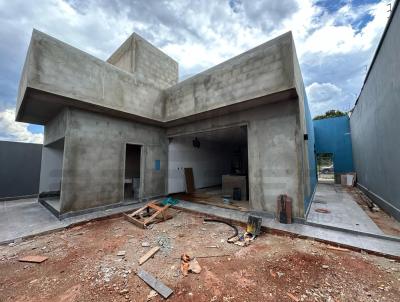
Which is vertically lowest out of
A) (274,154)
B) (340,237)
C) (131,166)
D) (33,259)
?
(33,259)

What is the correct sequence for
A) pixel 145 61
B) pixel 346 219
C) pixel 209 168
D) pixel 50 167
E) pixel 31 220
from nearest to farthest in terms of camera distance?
pixel 346 219 < pixel 31 220 < pixel 145 61 < pixel 50 167 < pixel 209 168

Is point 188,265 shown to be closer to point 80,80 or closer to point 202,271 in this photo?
point 202,271

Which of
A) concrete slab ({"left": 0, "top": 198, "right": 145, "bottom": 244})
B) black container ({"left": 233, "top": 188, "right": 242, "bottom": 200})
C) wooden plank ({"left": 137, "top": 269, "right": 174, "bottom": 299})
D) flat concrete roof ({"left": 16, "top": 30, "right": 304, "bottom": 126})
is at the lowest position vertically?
wooden plank ({"left": 137, "top": 269, "right": 174, "bottom": 299})

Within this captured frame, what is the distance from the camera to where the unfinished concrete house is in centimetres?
418

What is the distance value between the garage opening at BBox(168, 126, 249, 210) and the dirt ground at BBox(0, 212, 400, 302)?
2.59 m

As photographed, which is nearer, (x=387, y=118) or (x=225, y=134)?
(x=387, y=118)

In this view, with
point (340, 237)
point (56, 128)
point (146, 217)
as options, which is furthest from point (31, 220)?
point (340, 237)

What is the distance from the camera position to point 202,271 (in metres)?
2.41

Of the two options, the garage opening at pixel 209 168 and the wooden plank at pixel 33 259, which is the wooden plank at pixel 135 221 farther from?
the garage opening at pixel 209 168

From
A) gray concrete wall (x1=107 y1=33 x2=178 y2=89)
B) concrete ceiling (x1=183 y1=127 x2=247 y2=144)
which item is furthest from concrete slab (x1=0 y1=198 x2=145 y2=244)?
gray concrete wall (x1=107 y1=33 x2=178 y2=89)

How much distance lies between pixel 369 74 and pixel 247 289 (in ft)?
26.6

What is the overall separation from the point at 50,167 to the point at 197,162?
683cm

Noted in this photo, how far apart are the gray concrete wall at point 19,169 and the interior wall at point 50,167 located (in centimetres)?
143

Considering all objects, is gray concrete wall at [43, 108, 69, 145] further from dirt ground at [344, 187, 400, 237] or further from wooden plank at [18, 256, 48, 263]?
dirt ground at [344, 187, 400, 237]
